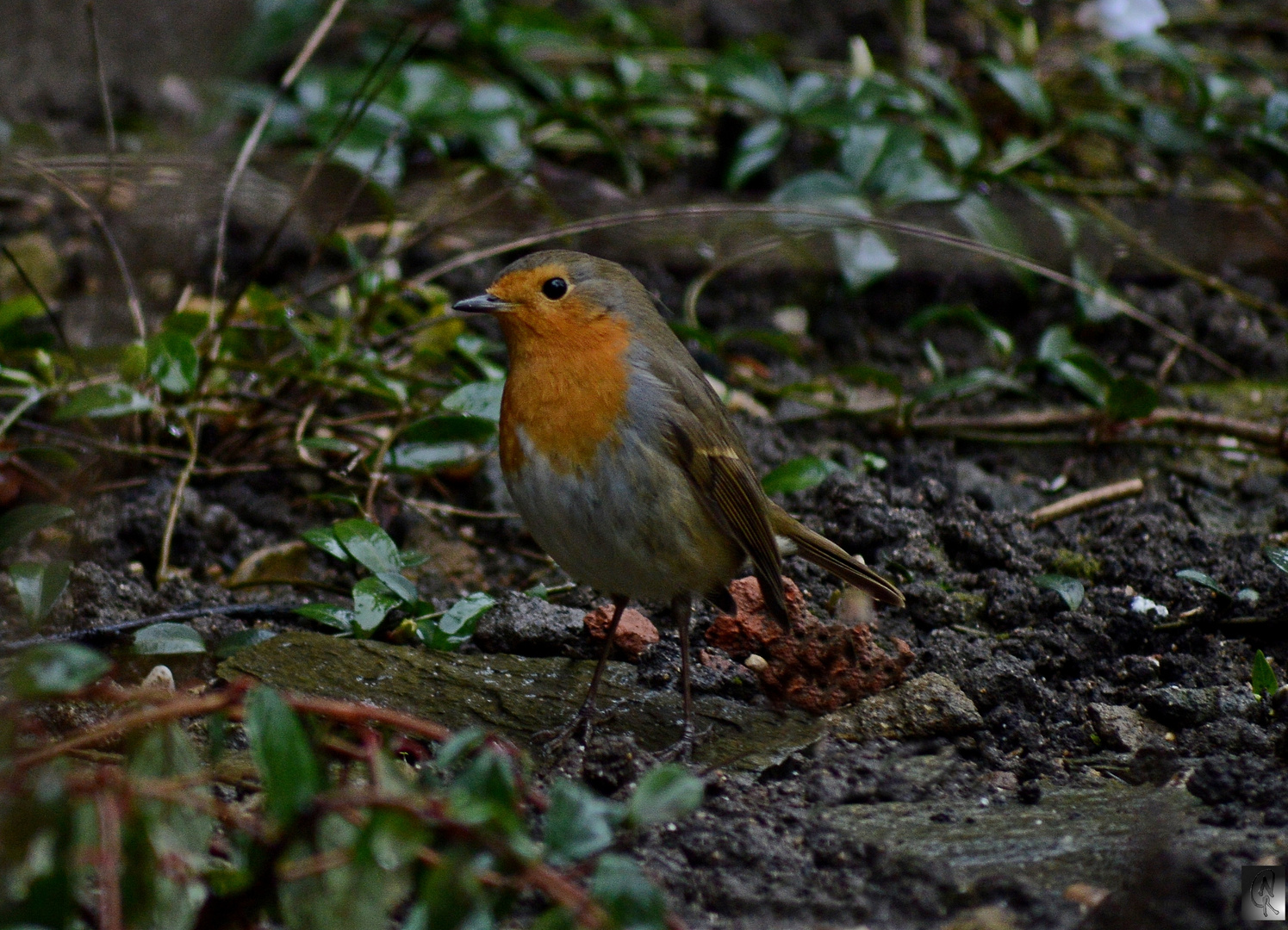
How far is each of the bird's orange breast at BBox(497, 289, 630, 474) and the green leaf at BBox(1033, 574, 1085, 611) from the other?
1245mm

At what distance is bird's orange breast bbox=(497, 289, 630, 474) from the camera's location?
300 centimetres

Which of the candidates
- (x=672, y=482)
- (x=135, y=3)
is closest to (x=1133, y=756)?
(x=672, y=482)

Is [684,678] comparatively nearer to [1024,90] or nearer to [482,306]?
[482,306]

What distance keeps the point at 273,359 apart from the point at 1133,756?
2924mm

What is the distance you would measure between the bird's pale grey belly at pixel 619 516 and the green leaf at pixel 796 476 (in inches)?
26.6

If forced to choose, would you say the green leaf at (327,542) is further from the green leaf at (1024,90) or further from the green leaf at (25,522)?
the green leaf at (1024,90)

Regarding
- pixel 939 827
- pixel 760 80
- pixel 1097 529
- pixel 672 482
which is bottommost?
pixel 1097 529

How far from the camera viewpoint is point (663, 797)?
5.42 feet

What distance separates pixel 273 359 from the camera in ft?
14.3

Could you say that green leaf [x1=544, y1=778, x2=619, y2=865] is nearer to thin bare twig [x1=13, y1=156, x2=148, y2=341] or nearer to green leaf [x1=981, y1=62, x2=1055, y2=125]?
thin bare twig [x1=13, y1=156, x2=148, y2=341]

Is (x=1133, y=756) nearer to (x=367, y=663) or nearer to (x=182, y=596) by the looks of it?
(x=367, y=663)

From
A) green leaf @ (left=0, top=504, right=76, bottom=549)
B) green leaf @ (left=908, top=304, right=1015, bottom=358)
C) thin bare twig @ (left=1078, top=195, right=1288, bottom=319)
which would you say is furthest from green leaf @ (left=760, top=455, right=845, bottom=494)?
thin bare twig @ (left=1078, top=195, right=1288, bottom=319)

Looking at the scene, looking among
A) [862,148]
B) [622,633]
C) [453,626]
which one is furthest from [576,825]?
[862,148]

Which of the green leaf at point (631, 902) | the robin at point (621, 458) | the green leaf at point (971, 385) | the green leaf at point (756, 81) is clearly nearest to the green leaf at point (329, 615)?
the robin at point (621, 458)
